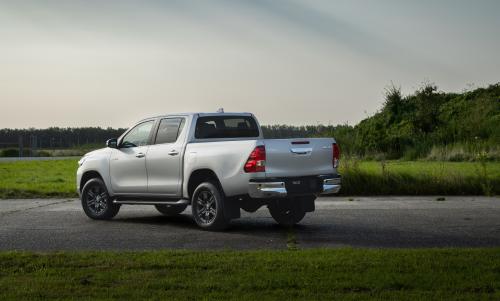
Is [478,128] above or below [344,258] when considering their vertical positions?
above

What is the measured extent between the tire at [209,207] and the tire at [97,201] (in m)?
2.67

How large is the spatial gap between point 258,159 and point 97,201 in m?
4.55

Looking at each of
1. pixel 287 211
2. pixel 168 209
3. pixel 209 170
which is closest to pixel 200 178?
pixel 209 170

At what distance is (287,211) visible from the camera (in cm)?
1414

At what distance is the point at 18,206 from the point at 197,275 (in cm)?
1101

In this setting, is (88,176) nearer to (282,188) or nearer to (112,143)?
(112,143)

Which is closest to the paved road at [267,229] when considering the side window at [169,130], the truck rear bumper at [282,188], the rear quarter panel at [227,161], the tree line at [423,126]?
the truck rear bumper at [282,188]

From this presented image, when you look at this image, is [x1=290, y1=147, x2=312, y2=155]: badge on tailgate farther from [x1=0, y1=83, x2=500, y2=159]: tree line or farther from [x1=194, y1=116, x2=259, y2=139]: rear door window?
[x1=0, y1=83, x2=500, y2=159]: tree line

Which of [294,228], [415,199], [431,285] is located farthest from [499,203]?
[431,285]

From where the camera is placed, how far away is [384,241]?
1146 centimetres

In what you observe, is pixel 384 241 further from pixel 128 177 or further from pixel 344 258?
pixel 128 177

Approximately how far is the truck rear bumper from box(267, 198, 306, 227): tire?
1.21 meters

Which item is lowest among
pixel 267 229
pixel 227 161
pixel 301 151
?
pixel 267 229

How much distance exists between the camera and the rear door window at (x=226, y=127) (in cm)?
1380
